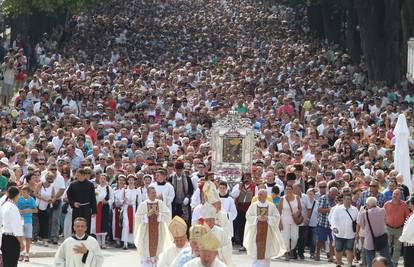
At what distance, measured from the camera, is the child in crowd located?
2492 centimetres

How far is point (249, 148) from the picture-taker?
30031 mm

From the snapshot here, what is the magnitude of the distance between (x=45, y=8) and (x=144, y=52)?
5.10 meters

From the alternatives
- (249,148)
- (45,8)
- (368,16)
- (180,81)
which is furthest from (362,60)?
(249,148)

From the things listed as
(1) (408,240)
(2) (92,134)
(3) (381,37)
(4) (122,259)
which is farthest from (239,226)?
(3) (381,37)

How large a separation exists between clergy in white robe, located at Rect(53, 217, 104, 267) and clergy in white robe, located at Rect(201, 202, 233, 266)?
4.58ft

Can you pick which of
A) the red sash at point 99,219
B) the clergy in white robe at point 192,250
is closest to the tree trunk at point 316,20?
the red sash at point 99,219

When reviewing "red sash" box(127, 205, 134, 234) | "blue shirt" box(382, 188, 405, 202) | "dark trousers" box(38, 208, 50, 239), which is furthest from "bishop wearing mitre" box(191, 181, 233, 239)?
"dark trousers" box(38, 208, 50, 239)

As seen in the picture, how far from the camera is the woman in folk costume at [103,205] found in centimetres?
2728

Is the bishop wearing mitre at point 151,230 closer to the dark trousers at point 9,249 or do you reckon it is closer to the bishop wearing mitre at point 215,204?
the bishop wearing mitre at point 215,204

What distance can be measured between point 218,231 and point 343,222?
6.03 metres

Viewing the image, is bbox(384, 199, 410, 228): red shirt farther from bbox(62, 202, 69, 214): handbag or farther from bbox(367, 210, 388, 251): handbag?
bbox(62, 202, 69, 214): handbag

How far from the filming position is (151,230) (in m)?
23.5

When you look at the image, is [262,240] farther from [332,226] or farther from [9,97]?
[9,97]

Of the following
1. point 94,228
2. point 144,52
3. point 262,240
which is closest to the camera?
point 262,240
